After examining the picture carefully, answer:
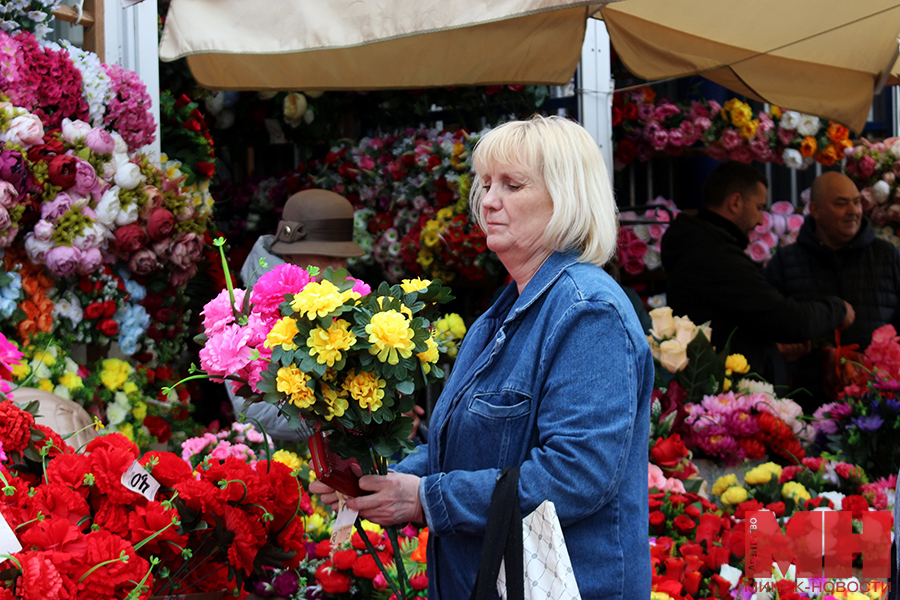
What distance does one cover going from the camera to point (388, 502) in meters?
1.34

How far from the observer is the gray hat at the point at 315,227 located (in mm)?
2836

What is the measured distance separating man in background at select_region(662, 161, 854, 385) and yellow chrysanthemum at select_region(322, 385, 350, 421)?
7.31ft

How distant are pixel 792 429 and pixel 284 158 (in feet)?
10.5

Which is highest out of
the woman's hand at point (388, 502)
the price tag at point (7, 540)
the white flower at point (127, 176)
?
the white flower at point (127, 176)

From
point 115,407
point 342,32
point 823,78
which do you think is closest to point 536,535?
point 342,32

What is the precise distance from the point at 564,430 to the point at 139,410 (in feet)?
6.23

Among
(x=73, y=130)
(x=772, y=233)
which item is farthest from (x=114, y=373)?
(x=772, y=233)

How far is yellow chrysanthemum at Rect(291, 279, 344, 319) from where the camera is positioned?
1.19m

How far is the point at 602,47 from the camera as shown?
363cm

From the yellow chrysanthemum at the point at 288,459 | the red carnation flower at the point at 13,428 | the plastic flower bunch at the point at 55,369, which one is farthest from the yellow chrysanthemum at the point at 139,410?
the red carnation flower at the point at 13,428

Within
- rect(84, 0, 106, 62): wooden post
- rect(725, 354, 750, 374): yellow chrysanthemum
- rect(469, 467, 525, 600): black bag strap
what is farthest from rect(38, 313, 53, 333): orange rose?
rect(725, 354, 750, 374): yellow chrysanthemum

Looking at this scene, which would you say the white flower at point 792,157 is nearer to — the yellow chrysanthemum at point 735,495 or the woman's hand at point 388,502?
the yellow chrysanthemum at point 735,495

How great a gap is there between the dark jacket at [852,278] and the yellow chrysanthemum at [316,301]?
3.22 metres

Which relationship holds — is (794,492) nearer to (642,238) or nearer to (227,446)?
(227,446)
